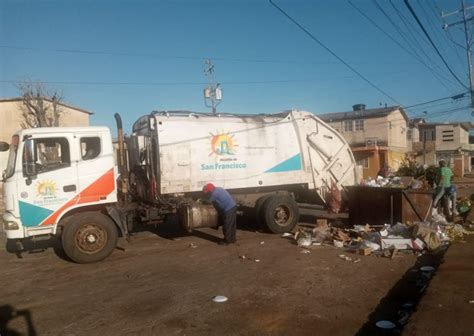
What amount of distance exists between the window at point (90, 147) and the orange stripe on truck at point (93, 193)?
425 mm

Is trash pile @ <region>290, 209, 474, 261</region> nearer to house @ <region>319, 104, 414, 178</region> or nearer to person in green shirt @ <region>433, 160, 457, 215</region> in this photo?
person in green shirt @ <region>433, 160, 457, 215</region>

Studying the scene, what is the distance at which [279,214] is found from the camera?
10.1m

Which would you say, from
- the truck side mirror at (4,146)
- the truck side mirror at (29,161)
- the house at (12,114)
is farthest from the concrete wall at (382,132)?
the truck side mirror at (4,146)

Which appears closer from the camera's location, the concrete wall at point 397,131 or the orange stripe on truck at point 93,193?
the orange stripe on truck at point 93,193

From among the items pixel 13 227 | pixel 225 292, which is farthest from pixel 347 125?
pixel 225 292

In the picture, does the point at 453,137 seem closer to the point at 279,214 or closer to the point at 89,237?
the point at 279,214

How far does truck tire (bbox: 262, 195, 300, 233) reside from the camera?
9.80 m

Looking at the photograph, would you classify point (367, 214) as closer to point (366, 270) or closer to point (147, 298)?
point (366, 270)

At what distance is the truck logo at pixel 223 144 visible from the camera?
9.48 metres

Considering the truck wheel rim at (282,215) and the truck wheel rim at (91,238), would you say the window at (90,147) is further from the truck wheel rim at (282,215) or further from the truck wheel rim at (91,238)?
the truck wheel rim at (282,215)

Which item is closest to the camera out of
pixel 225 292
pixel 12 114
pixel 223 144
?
pixel 225 292

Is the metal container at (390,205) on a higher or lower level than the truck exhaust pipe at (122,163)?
lower

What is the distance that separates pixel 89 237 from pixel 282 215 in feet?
15.0

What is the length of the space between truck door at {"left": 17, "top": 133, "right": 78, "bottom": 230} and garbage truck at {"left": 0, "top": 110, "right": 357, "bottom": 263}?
2cm
